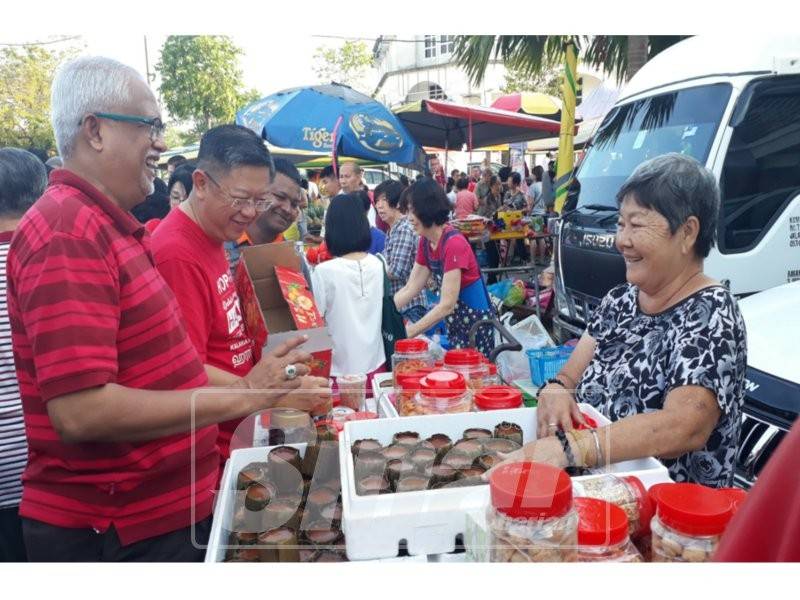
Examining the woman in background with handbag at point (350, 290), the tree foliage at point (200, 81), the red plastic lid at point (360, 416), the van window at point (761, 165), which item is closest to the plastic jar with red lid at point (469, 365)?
the red plastic lid at point (360, 416)

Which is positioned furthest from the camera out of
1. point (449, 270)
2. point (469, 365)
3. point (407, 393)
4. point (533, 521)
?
point (449, 270)

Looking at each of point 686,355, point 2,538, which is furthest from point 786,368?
point 2,538

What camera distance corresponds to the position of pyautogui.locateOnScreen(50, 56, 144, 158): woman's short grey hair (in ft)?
4.64

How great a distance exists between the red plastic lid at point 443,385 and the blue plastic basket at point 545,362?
78.6 inches

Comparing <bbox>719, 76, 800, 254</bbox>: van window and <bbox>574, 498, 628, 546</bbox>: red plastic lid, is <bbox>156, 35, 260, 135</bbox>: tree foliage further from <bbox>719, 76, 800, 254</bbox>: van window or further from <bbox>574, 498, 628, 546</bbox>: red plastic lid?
<bbox>574, 498, 628, 546</bbox>: red plastic lid

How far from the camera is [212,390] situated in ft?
4.82

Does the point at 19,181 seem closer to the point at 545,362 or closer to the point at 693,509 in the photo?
the point at 693,509

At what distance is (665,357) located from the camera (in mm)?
1757

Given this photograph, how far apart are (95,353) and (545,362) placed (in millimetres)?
3013

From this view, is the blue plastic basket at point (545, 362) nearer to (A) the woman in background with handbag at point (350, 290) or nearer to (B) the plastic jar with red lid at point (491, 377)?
(A) the woman in background with handbag at point (350, 290)

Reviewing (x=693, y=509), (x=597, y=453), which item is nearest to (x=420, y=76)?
(x=597, y=453)

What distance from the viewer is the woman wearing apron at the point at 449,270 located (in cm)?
392

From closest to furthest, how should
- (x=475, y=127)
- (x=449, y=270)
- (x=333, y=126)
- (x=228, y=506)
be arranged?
(x=228, y=506)
(x=449, y=270)
(x=333, y=126)
(x=475, y=127)

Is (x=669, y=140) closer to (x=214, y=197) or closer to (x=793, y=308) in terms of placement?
(x=793, y=308)
